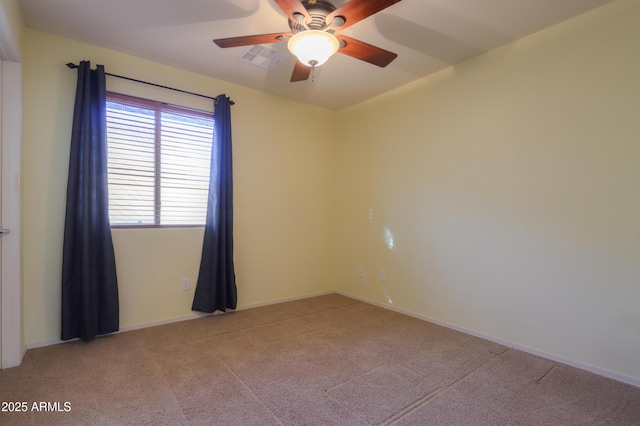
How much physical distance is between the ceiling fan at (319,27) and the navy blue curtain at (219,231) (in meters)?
1.37

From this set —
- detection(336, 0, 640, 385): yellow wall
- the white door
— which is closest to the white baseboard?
detection(336, 0, 640, 385): yellow wall

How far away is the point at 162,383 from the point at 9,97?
224 cm

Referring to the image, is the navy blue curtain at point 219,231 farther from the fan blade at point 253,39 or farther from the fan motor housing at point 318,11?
the fan motor housing at point 318,11

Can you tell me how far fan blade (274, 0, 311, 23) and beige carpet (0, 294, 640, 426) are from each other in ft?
7.27

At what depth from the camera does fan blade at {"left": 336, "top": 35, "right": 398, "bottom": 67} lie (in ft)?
6.46

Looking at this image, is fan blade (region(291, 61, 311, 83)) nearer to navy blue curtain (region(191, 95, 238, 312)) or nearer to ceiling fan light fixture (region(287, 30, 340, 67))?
ceiling fan light fixture (region(287, 30, 340, 67))

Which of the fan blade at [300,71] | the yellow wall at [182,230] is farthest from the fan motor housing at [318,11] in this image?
the yellow wall at [182,230]

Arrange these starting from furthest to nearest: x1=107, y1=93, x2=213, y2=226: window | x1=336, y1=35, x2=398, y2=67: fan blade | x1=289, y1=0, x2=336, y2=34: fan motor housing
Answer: x1=107, y1=93, x2=213, y2=226: window < x1=336, y1=35, x2=398, y2=67: fan blade < x1=289, y1=0, x2=336, y2=34: fan motor housing

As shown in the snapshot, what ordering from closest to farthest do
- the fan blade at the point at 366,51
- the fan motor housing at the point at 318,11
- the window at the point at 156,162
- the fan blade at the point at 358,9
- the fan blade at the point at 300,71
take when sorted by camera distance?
the fan blade at the point at 358,9 < the fan motor housing at the point at 318,11 < the fan blade at the point at 366,51 < the fan blade at the point at 300,71 < the window at the point at 156,162

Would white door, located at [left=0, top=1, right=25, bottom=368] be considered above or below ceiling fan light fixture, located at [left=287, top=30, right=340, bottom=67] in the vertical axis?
below

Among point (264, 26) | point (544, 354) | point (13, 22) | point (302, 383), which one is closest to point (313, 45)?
point (264, 26)

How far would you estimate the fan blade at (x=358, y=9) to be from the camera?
61.9 inches

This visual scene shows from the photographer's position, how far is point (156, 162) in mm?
3025

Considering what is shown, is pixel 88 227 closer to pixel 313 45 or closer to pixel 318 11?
pixel 313 45
